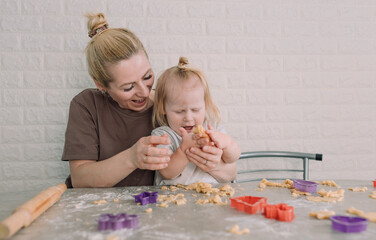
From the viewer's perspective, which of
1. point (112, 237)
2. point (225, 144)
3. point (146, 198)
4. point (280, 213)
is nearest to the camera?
point (112, 237)

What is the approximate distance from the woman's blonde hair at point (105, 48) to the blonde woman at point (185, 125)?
0.23 metres

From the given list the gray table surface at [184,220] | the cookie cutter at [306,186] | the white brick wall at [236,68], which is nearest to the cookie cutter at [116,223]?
the gray table surface at [184,220]

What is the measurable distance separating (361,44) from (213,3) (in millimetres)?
998

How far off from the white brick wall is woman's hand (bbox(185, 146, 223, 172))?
0.66m

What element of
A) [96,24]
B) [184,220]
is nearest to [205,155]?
[184,220]

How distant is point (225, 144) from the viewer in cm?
134

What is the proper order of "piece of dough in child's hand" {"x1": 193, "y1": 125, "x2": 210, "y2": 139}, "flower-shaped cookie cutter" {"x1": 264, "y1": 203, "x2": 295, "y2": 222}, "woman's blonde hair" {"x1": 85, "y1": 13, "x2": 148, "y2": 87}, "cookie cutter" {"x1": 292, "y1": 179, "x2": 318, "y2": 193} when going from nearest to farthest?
1. "flower-shaped cookie cutter" {"x1": 264, "y1": 203, "x2": 295, "y2": 222}
2. "cookie cutter" {"x1": 292, "y1": 179, "x2": 318, "y2": 193}
3. "piece of dough in child's hand" {"x1": 193, "y1": 125, "x2": 210, "y2": 139}
4. "woman's blonde hair" {"x1": 85, "y1": 13, "x2": 148, "y2": 87}

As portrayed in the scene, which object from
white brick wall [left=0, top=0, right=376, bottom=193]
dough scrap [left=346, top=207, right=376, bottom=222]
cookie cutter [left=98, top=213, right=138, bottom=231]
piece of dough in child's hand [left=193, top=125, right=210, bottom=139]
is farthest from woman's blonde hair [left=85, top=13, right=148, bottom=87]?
dough scrap [left=346, top=207, right=376, bottom=222]

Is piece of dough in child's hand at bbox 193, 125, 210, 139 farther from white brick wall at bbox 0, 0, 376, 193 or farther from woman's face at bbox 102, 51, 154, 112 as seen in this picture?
white brick wall at bbox 0, 0, 376, 193

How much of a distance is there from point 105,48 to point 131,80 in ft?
0.59

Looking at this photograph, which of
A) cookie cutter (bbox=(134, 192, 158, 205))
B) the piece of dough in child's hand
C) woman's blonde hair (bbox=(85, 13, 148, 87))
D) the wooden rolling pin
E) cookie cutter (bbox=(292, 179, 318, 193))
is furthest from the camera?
woman's blonde hair (bbox=(85, 13, 148, 87))

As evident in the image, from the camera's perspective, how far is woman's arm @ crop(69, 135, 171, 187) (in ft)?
3.83

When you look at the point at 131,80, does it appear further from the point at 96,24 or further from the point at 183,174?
the point at 183,174

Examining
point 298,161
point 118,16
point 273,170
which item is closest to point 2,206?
point 118,16
